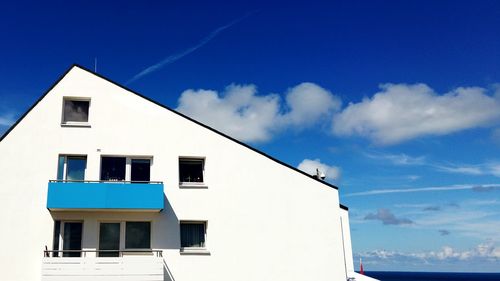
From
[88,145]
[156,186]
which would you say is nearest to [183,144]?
[156,186]

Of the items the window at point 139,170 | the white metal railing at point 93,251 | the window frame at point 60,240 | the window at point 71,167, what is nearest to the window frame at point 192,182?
the window at point 139,170

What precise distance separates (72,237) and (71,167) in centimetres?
286

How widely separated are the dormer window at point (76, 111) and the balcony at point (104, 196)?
3.10 m

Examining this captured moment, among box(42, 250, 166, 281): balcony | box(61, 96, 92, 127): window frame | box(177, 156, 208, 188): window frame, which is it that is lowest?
box(42, 250, 166, 281): balcony

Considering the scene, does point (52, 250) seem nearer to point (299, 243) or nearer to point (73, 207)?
point (73, 207)

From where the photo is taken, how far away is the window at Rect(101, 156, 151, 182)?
20.0 metres

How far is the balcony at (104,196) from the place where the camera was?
715 inches

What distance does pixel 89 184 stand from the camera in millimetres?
18594

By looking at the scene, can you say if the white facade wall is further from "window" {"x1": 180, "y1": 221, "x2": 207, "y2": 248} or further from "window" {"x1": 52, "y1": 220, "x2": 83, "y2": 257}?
"window" {"x1": 52, "y1": 220, "x2": 83, "y2": 257}

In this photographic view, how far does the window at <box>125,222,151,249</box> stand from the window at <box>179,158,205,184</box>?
2.51 metres

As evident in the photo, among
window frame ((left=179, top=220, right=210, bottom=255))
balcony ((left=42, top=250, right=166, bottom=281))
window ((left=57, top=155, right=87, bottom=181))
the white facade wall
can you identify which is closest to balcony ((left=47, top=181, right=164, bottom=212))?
window ((left=57, top=155, right=87, bottom=181))

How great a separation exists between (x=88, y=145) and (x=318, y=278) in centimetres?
1120

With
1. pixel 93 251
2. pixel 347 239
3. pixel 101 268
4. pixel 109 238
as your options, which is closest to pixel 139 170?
pixel 109 238

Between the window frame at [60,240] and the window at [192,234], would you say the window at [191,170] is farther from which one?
the window frame at [60,240]
